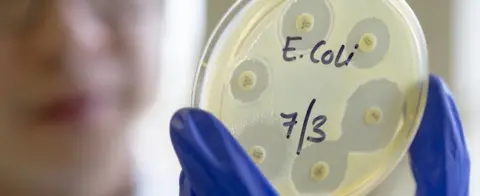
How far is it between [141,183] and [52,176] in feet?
0.32

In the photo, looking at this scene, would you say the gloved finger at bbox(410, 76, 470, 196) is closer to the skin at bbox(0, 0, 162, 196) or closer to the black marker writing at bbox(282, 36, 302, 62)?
the black marker writing at bbox(282, 36, 302, 62)

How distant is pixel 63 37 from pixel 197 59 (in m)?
0.11

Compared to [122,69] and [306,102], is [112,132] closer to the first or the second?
[122,69]

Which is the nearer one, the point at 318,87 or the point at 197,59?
the point at 318,87

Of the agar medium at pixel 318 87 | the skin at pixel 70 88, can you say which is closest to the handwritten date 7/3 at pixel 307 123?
the agar medium at pixel 318 87

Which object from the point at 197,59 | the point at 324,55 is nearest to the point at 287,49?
the point at 324,55

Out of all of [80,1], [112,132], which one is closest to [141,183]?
[112,132]

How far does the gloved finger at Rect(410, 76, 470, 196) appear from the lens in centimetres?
36

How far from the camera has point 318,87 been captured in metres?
0.37

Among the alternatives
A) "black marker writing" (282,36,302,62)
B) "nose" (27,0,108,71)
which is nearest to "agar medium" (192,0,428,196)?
"black marker writing" (282,36,302,62)

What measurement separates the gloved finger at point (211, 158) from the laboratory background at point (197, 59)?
191 mm

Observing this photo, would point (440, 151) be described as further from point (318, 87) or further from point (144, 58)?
point (144, 58)

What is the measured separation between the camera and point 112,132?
491 millimetres

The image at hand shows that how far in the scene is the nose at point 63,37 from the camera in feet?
1.35
